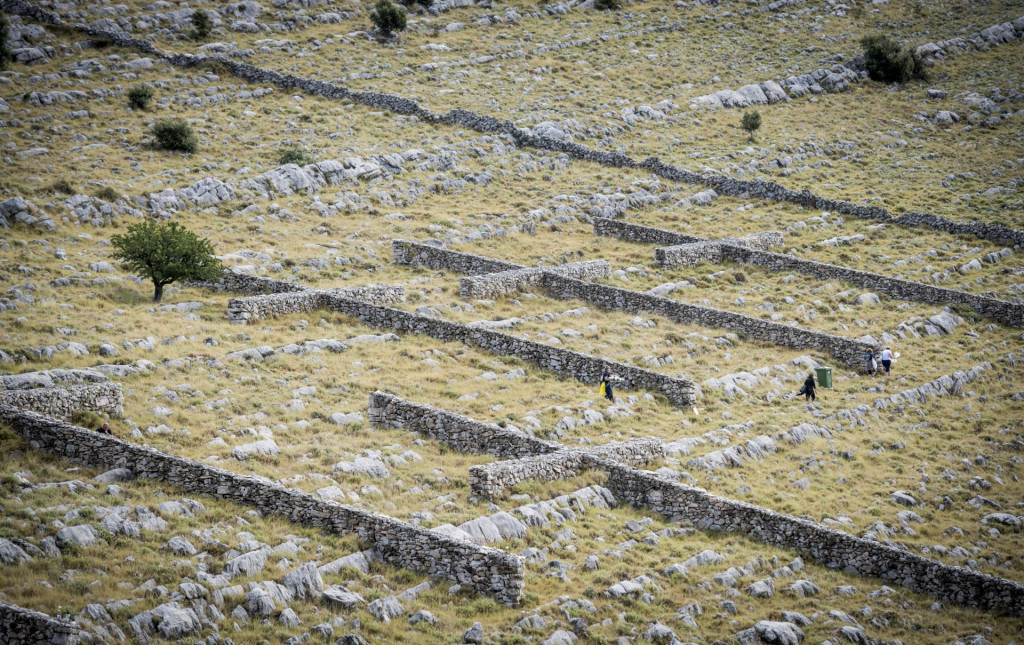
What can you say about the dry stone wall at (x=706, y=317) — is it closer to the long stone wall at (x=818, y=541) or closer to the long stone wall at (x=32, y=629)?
the long stone wall at (x=818, y=541)

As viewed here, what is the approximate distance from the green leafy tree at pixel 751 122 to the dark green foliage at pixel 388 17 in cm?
2755

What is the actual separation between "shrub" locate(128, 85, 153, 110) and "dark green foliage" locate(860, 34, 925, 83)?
49.7m

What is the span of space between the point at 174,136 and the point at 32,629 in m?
42.2

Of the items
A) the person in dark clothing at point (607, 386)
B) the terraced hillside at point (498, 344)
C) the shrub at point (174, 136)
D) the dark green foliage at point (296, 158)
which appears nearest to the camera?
the terraced hillside at point (498, 344)

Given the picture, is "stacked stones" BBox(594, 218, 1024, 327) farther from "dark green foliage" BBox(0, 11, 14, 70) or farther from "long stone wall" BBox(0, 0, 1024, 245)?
"dark green foliage" BBox(0, 11, 14, 70)

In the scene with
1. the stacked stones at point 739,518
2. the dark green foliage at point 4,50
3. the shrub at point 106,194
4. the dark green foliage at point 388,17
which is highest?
the dark green foliage at point 388,17

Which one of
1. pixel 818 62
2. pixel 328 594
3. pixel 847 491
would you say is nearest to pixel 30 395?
pixel 328 594

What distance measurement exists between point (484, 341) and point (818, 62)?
55215 millimetres

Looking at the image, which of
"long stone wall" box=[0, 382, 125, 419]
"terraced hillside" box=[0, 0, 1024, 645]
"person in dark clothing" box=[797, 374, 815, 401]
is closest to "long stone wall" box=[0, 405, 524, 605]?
"terraced hillside" box=[0, 0, 1024, 645]

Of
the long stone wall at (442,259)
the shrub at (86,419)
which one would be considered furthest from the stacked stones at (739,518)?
the long stone wall at (442,259)

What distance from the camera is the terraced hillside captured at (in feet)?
64.7

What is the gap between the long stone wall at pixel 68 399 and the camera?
81.1 feet

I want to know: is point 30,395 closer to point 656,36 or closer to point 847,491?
point 847,491

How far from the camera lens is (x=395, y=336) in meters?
35.4
